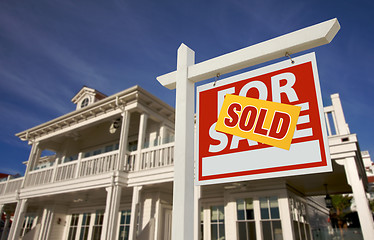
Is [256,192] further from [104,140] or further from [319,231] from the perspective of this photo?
[104,140]

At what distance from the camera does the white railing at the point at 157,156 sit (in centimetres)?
894

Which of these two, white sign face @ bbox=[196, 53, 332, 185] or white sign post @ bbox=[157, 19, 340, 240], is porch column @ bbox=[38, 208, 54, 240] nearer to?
white sign post @ bbox=[157, 19, 340, 240]

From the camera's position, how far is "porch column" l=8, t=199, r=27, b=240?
39.9ft

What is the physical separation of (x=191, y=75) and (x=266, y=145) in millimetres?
925

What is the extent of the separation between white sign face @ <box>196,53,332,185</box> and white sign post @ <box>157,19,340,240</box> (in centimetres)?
10

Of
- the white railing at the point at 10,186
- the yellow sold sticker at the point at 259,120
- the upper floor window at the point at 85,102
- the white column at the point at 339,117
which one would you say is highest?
the upper floor window at the point at 85,102

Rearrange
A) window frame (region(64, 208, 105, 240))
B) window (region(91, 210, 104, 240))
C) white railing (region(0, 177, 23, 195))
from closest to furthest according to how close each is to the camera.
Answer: window (region(91, 210, 104, 240)) → window frame (region(64, 208, 105, 240)) → white railing (region(0, 177, 23, 195))

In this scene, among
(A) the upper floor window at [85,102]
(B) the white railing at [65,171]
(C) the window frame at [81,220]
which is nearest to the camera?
(B) the white railing at [65,171]

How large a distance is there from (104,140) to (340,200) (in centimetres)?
3181

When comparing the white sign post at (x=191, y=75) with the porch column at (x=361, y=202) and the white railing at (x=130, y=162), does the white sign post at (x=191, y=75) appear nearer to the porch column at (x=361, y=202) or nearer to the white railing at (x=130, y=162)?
the porch column at (x=361, y=202)

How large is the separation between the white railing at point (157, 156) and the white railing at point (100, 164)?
109 centimetres

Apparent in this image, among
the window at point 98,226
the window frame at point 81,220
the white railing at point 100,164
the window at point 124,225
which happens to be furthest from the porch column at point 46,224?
the window at point 124,225

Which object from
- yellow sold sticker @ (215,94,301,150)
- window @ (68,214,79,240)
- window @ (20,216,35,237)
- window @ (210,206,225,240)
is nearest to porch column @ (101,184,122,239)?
window @ (210,206,225,240)

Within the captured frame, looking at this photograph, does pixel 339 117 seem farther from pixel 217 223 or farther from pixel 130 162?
pixel 130 162
